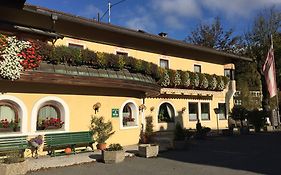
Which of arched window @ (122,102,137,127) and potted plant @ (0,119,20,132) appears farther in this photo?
arched window @ (122,102,137,127)

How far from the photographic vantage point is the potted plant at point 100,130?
647 inches

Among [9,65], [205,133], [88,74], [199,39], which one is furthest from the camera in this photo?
[199,39]

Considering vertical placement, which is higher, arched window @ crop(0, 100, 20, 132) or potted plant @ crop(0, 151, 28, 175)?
arched window @ crop(0, 100, 20, 132)

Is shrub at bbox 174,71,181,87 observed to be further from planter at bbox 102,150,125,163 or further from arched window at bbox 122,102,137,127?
planter at bbox 102,150,125,163

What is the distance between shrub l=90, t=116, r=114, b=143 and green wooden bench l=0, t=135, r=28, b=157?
12.3 ft

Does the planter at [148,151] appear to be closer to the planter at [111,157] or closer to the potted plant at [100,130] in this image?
the planter at [111,157]

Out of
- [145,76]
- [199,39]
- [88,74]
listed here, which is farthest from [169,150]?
[199,39]

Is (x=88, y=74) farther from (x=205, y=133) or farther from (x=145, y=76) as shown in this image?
(x=205, y=133)

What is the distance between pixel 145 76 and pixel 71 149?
19.1ft

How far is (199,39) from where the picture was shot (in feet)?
158

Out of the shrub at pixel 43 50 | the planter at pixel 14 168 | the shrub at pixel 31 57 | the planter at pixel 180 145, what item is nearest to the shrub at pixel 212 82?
the planter at pixel 180 145

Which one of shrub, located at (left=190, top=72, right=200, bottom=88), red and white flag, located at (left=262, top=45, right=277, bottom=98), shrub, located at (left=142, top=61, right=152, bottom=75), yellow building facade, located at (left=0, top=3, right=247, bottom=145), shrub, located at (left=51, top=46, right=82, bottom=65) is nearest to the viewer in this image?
shrub, located at (left=51, top=46, right=82, bottom=65)

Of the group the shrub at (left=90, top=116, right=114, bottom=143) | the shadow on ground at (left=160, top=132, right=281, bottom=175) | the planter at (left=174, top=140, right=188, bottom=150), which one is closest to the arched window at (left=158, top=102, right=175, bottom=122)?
the shadow on ground at (left=160, top=132, right=281, bottom=175)

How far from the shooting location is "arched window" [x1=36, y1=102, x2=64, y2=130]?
14836mm
